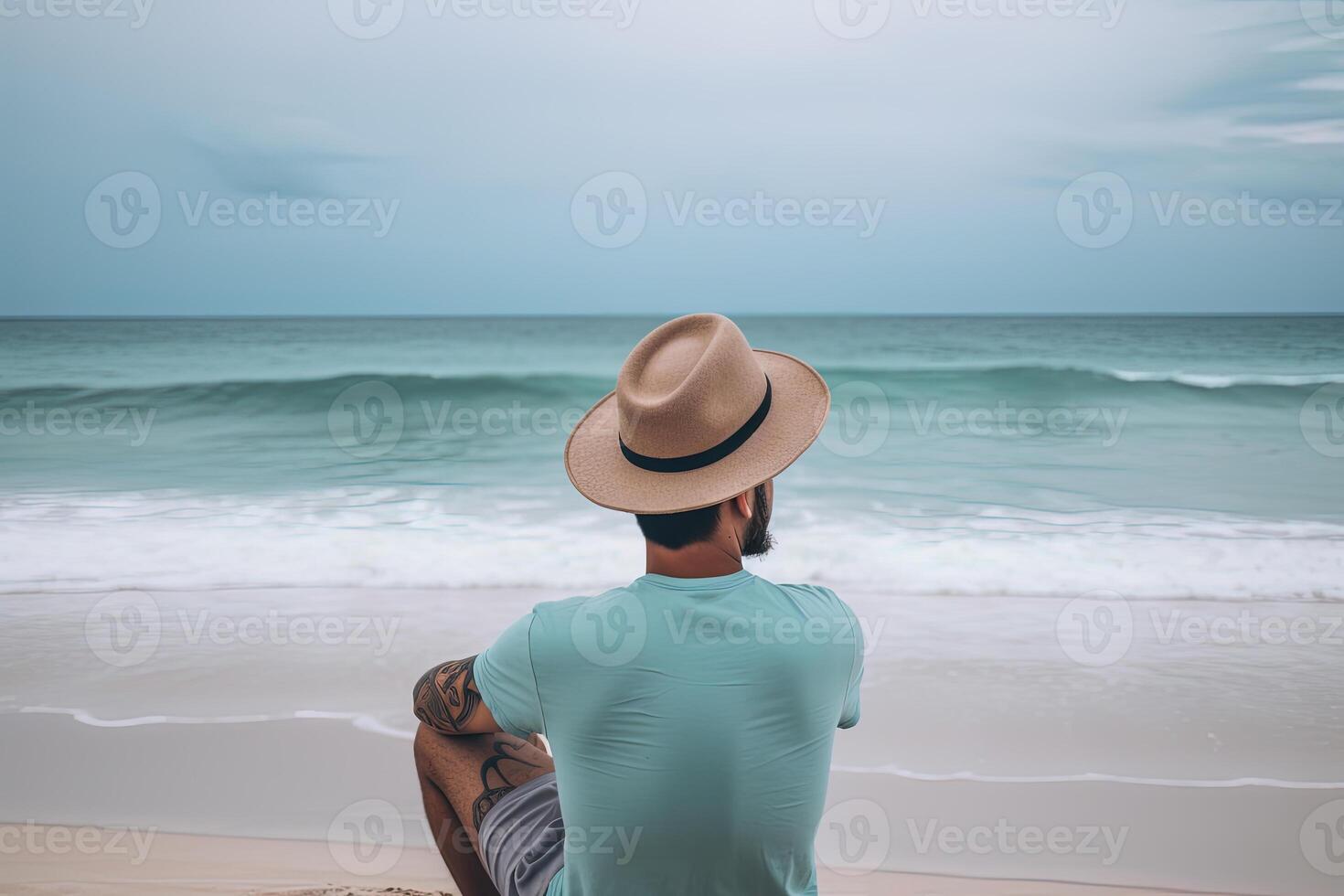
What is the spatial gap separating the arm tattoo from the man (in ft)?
0.04

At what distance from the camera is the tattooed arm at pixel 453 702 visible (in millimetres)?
1656

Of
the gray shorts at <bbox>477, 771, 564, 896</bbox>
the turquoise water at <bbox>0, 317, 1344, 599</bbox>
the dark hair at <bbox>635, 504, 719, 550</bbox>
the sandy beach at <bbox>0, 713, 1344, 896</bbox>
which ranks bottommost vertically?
the turquoise water at <bbox>0, 317, 1344, 599</bbox>

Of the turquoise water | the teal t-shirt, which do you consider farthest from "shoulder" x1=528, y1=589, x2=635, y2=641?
the turquoise water

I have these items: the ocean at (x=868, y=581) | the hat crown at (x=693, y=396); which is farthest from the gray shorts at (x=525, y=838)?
the ocean at (x=868, y=581)

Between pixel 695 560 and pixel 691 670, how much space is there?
183 millimetres

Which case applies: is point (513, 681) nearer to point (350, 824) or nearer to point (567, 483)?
point (350, 824)

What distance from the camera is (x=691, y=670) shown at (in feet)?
4.44

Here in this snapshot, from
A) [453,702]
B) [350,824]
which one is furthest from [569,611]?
[350,824]

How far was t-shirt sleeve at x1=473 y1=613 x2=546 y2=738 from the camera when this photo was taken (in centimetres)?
141

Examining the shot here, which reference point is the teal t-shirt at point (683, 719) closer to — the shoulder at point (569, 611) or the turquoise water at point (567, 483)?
the shoulder at point (569, 611)

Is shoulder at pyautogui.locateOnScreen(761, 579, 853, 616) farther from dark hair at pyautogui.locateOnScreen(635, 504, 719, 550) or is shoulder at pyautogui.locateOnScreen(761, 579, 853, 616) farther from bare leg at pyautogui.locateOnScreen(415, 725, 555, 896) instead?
bare leg at pyautogui.locateOnScreen(415, 725, 555, 896)

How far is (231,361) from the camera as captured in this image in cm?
1998

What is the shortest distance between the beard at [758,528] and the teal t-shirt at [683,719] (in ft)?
0.42

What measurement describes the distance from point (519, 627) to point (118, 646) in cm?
408
